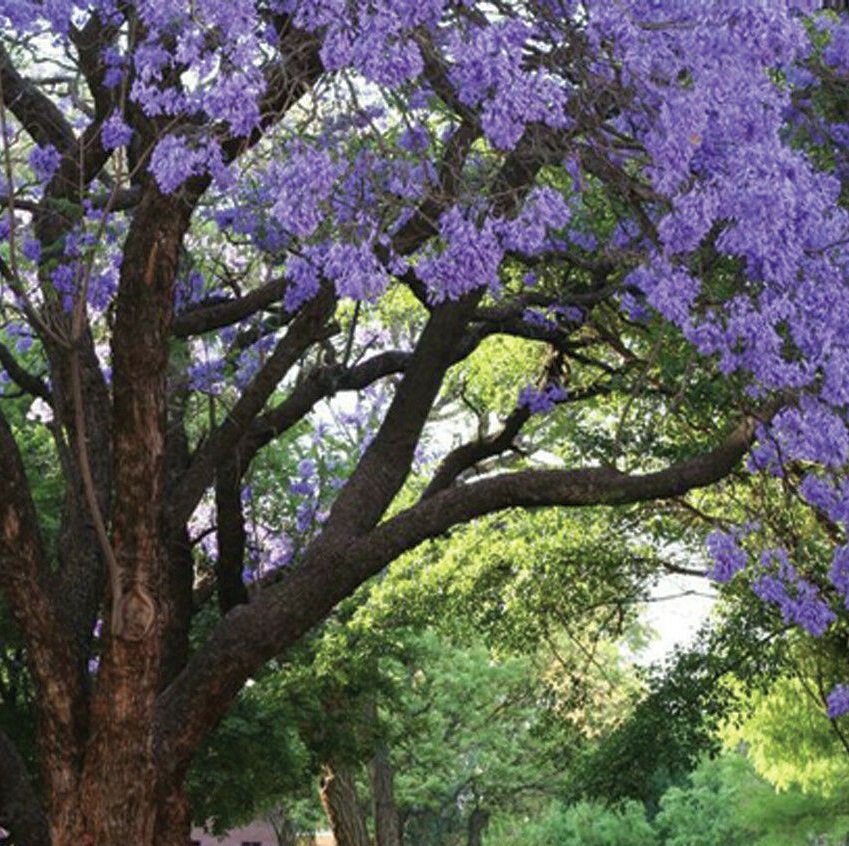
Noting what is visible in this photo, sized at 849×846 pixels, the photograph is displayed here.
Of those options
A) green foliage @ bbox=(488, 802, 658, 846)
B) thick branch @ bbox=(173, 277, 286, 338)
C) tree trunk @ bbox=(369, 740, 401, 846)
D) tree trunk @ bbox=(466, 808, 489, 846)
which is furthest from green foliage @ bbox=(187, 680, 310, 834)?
tree trunk @ bbox=(466, 808, 489, 846)

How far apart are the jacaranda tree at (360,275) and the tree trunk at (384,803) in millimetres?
14142

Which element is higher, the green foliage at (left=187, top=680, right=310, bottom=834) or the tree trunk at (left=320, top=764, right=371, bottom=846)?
the tree trunk at (left=320, top=764, right=371, bottom=846)

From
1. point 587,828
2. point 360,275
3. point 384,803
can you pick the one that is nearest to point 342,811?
point 384,803

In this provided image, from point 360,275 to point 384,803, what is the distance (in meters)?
23.7

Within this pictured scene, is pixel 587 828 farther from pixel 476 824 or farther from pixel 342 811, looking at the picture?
pixel 342 811

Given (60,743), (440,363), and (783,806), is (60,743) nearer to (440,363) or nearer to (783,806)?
(440,363)

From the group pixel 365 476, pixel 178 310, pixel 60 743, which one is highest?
pixel 178 310

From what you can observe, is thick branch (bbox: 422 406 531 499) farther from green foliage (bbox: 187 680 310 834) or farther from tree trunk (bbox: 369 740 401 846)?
tree trunk (bbox: 369 740 401 846)

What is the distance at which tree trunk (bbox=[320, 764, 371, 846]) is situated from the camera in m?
27.0

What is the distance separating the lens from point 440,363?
12.8 metres

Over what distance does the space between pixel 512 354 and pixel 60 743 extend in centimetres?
907

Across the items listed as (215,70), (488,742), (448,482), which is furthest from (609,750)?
(488,742)

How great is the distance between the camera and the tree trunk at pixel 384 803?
30.4 m

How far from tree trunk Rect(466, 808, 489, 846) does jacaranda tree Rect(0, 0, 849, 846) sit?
989 inches
